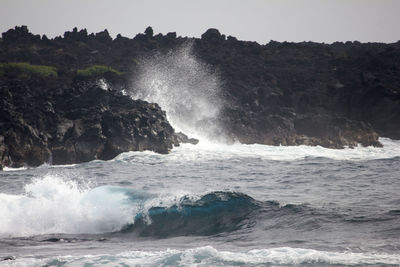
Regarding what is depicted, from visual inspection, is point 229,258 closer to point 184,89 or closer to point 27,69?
point 184,89

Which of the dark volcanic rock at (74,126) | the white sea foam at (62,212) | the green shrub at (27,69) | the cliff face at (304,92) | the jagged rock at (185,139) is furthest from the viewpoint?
the green shrub at (27,69)

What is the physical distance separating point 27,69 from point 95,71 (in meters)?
7.48

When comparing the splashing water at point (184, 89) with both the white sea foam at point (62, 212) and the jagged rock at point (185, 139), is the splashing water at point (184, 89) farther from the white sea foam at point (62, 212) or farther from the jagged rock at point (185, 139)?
the white sea foam at point (62, 212)

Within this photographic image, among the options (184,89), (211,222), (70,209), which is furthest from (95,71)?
(211,222)

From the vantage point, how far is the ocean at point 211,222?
989cm

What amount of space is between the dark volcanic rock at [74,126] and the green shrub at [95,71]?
1553 centimetres

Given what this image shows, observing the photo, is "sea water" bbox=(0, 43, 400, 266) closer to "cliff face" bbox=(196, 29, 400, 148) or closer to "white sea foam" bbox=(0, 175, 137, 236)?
"white sea foam" bbox=(0, 175, 137, 236)

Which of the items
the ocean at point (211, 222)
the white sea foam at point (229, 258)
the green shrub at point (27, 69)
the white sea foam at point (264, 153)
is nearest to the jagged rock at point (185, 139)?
the white sea foam at point (264, 153)

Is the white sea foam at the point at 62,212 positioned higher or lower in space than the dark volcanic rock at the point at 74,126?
lower

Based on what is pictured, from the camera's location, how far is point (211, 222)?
13875mm

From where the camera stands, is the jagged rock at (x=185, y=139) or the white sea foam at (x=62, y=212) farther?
the jagged rock at (x=185, y=139)

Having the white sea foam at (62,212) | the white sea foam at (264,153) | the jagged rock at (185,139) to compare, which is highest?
the jagged rock at (185,139)

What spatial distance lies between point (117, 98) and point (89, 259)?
113 ft

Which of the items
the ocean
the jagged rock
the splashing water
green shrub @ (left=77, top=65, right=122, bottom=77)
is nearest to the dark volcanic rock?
the jagged rock
